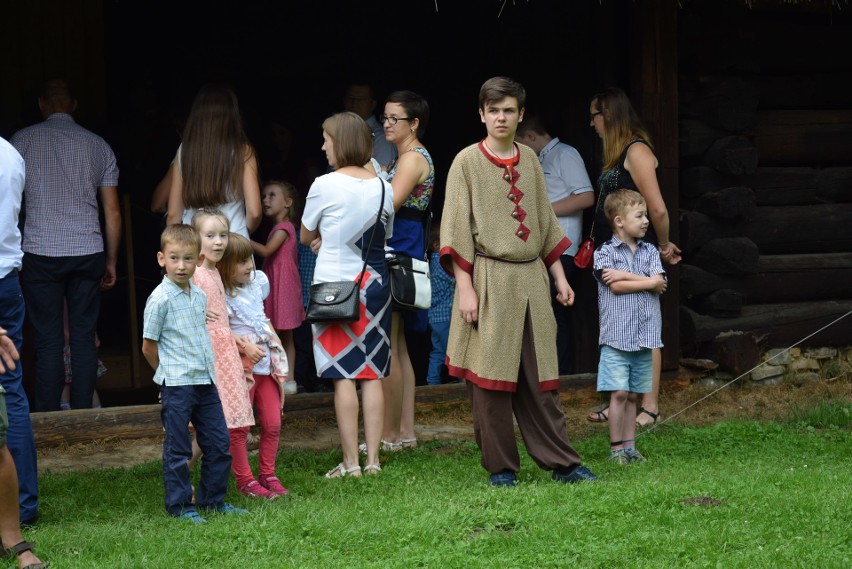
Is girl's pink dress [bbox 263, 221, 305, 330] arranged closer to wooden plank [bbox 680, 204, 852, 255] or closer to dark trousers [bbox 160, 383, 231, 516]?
dark trousers [bbox 160, 383, 231, 516]

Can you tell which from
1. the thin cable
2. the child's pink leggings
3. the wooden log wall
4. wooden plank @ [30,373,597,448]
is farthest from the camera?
the wooden log wall

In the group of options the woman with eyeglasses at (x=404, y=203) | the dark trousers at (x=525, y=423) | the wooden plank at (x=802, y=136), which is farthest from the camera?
the wooden plank at (x=802, y=136)

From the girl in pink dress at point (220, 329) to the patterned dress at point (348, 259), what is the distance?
59cm

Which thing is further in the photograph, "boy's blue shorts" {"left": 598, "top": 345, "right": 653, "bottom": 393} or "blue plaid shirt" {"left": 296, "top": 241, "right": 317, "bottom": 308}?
"blue plaid shirt" {"left": 296, "top": 241, "right": 317, "bottom": 308}

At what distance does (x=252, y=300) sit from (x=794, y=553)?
105 inches

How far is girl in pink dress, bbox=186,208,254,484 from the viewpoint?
5.24 metres

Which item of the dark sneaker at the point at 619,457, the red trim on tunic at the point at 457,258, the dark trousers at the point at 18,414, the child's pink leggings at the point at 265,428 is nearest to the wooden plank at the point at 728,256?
the dark sneaker at the point at 619,457

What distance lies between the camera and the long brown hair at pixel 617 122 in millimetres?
6770

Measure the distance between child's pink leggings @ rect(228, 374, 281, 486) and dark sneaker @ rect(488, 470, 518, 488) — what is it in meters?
1.04

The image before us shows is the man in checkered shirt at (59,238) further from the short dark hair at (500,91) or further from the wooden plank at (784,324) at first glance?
the wooden plank at (784,324)

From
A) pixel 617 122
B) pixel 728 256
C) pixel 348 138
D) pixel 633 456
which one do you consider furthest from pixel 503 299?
pixel 728 256

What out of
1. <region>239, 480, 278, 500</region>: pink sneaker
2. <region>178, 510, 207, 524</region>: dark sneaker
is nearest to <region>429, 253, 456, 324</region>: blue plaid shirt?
<region>239, 480, 278, 500</region>: pink sneaker

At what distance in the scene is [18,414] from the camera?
4.96m

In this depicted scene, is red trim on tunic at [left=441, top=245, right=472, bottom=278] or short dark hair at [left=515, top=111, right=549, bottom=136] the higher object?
short dark hair at [left=515, top=111, right=549, bottom=136]
